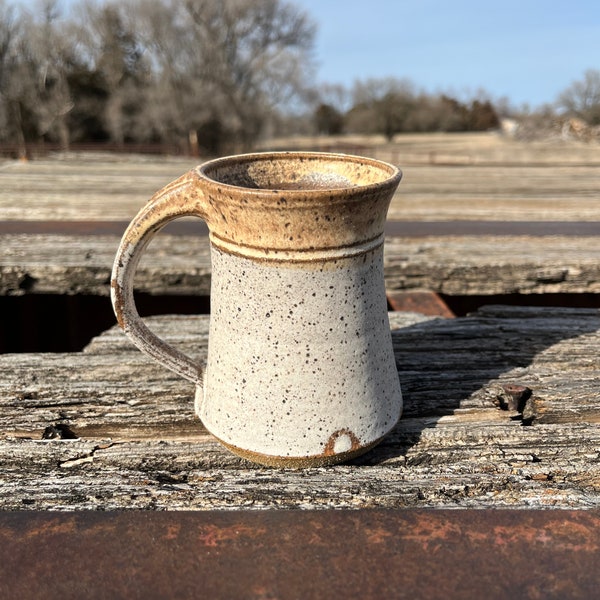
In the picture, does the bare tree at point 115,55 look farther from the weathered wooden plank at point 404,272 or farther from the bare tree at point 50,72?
the weathered wooden plank at point 404,272

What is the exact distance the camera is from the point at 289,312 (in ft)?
3.34

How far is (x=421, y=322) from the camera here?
72.8 inches

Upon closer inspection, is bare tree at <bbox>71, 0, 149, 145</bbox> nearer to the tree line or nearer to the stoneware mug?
the tree line

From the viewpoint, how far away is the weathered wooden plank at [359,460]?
3.48 feet

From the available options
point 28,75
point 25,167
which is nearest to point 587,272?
point 25,167

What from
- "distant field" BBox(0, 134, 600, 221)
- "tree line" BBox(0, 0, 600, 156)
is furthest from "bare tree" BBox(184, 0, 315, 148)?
"distant field" BBox(0, 134, 600, 221)

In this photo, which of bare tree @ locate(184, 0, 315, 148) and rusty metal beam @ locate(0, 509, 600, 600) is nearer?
rusty metal beam @ locate(0, 509, 600, 600)

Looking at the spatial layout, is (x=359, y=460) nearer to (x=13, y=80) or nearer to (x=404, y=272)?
A: (x=404, y=272)

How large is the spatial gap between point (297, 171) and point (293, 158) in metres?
0.03

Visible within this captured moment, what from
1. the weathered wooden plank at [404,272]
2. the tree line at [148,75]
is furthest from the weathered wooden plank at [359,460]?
the tree line at [148,75]

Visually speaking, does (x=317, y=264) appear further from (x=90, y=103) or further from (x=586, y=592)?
(x=90, y=103)

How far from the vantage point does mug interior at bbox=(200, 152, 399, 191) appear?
3.95 ft

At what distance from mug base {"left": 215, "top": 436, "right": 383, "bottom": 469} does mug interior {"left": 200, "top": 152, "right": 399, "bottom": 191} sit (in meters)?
0.53

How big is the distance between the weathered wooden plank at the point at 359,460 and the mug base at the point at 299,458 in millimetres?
22
